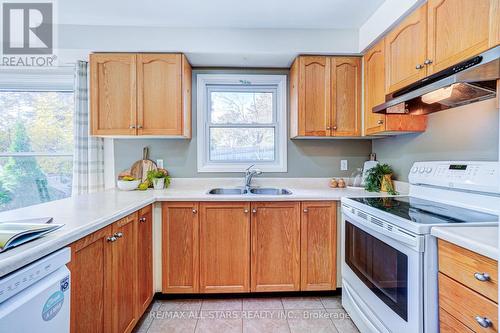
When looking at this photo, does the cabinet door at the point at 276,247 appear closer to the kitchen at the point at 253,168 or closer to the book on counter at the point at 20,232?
the kitchen at the point at 253,168

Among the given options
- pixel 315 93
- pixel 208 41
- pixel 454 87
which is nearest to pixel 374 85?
pixel 315 93

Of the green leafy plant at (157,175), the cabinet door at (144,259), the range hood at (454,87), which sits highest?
the range hood at (454,87)

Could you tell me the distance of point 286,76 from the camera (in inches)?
103

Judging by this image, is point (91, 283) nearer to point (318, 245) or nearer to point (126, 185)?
point (126, 185)

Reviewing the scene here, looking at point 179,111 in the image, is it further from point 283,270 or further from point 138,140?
point 283,270

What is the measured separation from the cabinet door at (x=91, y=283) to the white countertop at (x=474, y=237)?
157 centimetres

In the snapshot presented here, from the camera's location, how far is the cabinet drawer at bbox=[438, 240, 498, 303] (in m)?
0.85

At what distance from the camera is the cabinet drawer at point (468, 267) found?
2.78 ft

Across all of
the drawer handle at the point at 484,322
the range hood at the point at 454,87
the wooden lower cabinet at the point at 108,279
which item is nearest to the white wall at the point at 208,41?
the range hood at the point at 454,87

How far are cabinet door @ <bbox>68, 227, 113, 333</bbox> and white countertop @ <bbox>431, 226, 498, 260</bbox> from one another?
1.57 meters

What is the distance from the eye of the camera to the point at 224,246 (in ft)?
6.70

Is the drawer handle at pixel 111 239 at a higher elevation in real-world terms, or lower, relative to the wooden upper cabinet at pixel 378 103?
lower

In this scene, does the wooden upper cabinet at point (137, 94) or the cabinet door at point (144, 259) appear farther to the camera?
the wooden upper cabinet at point (137, 94)

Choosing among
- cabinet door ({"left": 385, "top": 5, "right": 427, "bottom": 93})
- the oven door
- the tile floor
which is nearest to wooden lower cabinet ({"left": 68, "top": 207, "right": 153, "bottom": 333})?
the tile floor
